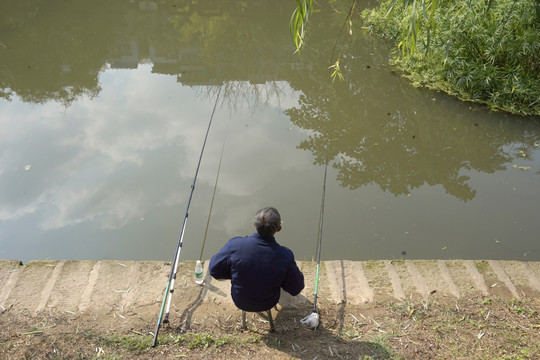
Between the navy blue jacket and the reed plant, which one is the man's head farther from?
the reed plant

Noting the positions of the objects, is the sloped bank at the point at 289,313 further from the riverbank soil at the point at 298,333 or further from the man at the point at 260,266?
the man at the point at 260,266

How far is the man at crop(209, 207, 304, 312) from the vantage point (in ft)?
8.75

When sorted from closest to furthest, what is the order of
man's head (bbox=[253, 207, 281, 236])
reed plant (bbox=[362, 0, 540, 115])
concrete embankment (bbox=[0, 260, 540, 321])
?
man's head (bbox=[253, 207, 281, 236]) < concrete embankment (bbox=[0, 260, 540, 321]) < reed plant (bbox=[362, 0, 540, 115])

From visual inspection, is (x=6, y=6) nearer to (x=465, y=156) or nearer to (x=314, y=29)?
(x=314, y=29)

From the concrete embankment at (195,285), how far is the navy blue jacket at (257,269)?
52 centimetres

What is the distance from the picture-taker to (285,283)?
2803 mm

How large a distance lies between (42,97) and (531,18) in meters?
7.18

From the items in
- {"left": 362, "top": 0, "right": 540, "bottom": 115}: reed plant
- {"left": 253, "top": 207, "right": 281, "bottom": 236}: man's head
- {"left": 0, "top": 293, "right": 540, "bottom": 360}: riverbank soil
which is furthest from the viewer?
{"left": 362, "top": 0, "right": 540, "bottom": 115}: reed plant

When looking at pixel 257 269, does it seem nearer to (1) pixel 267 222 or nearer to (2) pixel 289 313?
(1) pixel 267 222

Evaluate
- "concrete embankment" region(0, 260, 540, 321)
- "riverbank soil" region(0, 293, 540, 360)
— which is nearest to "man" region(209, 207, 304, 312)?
"riverbank soil" region(0, 293, 540, 360)

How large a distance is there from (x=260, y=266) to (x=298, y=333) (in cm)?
66

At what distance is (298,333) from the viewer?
9.84 feet

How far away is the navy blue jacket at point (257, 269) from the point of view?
2.67 m

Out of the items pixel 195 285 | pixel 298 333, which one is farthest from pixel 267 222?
pixel 195 285
